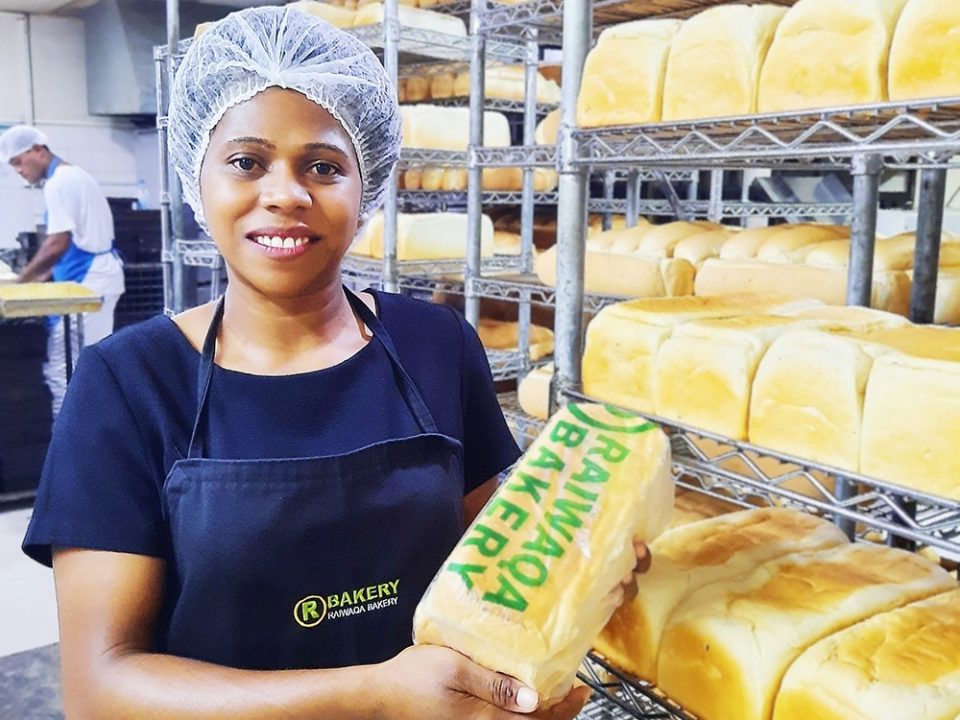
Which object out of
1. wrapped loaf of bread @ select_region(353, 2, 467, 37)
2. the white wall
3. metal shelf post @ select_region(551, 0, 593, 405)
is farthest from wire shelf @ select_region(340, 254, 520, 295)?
the white wall

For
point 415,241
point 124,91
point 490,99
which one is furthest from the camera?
point 124,91

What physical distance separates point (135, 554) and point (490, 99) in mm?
3562

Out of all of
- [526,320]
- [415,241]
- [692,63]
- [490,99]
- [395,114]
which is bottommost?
[526,320]

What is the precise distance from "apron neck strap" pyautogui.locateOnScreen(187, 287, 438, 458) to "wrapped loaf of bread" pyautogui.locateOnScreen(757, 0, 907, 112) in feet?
2.26

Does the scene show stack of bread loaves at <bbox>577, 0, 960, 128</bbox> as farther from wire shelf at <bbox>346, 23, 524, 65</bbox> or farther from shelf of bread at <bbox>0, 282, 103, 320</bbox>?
shelf of bread at <bbox>0, 282, 103, 320</bbox>

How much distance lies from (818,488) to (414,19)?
2.91m

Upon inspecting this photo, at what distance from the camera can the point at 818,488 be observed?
117 centimetres

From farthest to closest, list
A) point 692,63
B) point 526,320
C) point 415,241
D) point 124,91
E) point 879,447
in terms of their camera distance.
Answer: point 124,91 < point 415,241 < point 526,320 < point 692,63 < point 879,447

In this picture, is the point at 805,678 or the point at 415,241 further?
the point at 415,241

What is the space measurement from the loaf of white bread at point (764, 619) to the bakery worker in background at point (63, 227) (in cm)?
417

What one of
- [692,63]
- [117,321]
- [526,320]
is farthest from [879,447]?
[117,321]

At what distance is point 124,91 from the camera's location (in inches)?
299

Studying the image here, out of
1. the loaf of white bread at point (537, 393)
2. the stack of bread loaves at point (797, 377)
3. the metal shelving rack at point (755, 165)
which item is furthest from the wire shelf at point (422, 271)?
the stack of bread loaves at point (797, 377)

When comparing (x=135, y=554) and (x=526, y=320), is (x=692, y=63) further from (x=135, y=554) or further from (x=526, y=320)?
(x=526, y=320)
